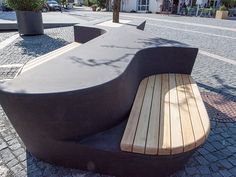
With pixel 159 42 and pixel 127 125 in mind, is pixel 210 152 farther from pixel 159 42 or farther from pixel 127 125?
pixel 159 42

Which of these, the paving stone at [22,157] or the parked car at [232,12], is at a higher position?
the parked car at [232,12]

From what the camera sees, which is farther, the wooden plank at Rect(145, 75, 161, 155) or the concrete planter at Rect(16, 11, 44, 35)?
the concrete planter at Rect(16, 11, 44, 35)

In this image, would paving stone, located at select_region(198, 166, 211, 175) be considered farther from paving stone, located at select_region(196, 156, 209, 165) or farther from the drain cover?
the drain cover

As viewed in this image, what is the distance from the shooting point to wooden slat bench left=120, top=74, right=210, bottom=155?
2.40 metres

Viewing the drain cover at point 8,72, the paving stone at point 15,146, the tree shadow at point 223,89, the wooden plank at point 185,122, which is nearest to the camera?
the wooden plank at point 185,122

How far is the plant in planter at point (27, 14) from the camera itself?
9892mm

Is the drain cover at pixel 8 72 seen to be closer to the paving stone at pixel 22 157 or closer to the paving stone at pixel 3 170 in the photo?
the paving stone at pixel 22 157

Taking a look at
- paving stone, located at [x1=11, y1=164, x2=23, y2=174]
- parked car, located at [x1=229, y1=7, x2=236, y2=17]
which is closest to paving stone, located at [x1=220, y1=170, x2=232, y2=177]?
paving stone, located at [x1=11, y1=164, x2=23, y2=174]

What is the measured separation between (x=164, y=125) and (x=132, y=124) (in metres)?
0.36

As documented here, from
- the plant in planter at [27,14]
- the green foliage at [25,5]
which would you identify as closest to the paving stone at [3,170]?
the plant in planter at [27,14]

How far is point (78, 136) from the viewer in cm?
259

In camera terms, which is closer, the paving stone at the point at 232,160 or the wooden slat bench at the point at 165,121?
the wooden slat bench at the point at 165,121

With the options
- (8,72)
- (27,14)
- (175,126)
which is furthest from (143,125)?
(27,14)

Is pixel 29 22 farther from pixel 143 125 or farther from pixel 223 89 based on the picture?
pixel 143 125
